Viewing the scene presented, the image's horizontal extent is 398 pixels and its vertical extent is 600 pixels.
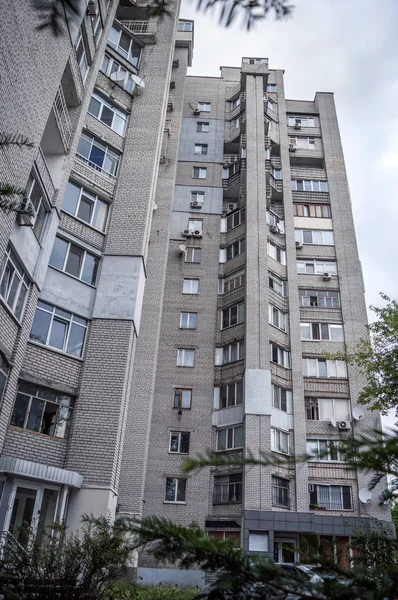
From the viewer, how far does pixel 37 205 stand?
15328 mm

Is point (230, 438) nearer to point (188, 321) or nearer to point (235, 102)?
point (188, 321)

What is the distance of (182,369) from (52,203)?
16.2 meters

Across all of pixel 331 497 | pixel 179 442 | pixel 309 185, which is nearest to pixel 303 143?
pixel 309 185

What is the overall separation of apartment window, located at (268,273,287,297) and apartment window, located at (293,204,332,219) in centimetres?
618

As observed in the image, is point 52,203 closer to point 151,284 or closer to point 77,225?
point 77,225

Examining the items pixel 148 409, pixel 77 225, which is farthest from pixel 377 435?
pixel 148 409

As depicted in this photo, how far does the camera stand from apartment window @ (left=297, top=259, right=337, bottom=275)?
33969 millimetres

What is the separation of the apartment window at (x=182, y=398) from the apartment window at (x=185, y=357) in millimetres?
1607

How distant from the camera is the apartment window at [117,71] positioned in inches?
892

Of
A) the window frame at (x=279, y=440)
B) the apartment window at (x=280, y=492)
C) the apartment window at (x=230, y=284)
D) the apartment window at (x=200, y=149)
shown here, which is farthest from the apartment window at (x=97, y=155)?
the apartment window at (x=200, y=149)

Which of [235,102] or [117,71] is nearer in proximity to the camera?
[117,71]

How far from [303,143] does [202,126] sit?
8341mm

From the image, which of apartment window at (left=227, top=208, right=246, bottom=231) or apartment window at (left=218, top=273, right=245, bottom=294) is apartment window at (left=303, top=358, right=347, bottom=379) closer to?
apartment window at (left=218, top=273, right=245, bottom=294)

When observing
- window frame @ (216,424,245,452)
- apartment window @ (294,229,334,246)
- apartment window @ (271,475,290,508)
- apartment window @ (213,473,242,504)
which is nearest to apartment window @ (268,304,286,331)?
apartment window @ (294,229,334,246)
